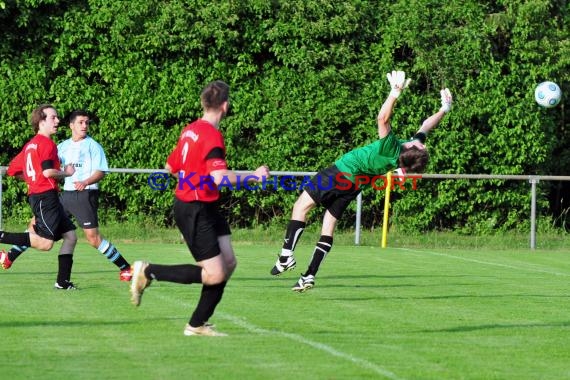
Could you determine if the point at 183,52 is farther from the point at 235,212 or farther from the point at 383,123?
the point at 383,123

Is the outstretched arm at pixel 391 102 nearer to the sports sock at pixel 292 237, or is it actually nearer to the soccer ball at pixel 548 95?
the sports sock at pixel 292 237

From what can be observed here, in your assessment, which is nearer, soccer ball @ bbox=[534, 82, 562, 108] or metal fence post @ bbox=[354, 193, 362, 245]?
soccer ball @ bbox=[534, 82, 562, 108]

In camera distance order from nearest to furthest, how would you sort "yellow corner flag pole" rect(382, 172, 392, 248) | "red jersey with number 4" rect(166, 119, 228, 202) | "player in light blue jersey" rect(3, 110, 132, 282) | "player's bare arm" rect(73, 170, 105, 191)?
"red jersey with number 4" rect(166, 119, 228, 202), "player's bare arm" rect(73, 170, 105, 191), "player in light blue jersey" rect(3, 110, 132, 282), "yellow corner flag pole" rect(382, 172, 392, 248)

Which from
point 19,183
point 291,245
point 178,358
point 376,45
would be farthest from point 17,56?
point 178,358

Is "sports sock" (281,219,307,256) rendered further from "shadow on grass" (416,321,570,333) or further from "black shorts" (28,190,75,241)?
"shadow on grass" (416,321,570,333)

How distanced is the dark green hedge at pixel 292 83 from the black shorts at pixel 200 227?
13629 millimetres

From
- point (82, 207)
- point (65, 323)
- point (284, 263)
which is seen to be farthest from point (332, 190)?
point (65, 323)

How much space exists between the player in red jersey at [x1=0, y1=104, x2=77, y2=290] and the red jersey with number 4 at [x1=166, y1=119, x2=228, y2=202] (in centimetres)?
335

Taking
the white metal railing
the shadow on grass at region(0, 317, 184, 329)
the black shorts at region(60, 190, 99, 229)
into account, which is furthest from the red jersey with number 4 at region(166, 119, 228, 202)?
the white metal railing

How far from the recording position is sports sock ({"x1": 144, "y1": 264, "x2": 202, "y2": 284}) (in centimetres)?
827

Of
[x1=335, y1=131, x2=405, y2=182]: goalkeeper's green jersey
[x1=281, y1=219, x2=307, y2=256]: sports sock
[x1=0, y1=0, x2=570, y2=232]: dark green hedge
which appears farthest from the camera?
[x1=0, y1=0, x2=570, y2=232]: dark green hedge

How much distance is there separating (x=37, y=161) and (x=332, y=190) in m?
3.09

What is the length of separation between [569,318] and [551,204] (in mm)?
15011

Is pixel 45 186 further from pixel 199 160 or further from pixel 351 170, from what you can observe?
pixel 199 160
